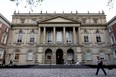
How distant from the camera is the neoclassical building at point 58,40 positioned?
1216 inches

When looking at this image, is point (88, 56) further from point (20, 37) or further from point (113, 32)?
point (20, 37)

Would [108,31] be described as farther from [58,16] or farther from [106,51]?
[58,16]

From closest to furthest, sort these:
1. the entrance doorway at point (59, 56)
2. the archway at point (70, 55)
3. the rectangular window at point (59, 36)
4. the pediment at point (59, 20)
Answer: the archway at point (70, 55) → the entrance doorway at point (59, 56) → the pediment at point (59, 20) → the rectangular window at point (59, 36)

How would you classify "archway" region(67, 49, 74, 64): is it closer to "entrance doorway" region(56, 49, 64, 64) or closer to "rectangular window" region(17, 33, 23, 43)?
"entrance doorway" region(56, 49, 64, 64)

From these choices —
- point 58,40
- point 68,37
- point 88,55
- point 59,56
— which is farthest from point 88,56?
point 58,40

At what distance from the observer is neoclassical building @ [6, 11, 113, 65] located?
30891 mm

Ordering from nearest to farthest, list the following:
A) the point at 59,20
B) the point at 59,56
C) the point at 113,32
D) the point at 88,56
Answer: the point at 113,32
the point at 88,56
the point at 59,56
the point at 59,20

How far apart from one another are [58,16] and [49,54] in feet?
39.4

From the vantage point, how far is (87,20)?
3609 cm

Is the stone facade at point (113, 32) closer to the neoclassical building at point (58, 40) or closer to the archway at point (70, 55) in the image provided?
the neoclassical building at point (58, 40)

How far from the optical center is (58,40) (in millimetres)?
33531

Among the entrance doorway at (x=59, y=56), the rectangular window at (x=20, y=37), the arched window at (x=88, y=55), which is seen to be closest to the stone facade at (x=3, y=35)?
the rectangular window at (x=20, y=37)

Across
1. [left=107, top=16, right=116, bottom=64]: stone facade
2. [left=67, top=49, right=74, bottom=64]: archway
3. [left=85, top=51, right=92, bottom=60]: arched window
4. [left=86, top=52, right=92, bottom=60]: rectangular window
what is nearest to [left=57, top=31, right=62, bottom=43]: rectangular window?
[left=67, top=49, right=74, bottom=64]: archway

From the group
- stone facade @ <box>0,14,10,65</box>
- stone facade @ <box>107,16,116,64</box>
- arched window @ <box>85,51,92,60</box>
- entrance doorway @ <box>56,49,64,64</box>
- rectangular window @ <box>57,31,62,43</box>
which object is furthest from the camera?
rectangular window @ <box>57,31,62,43</box>
